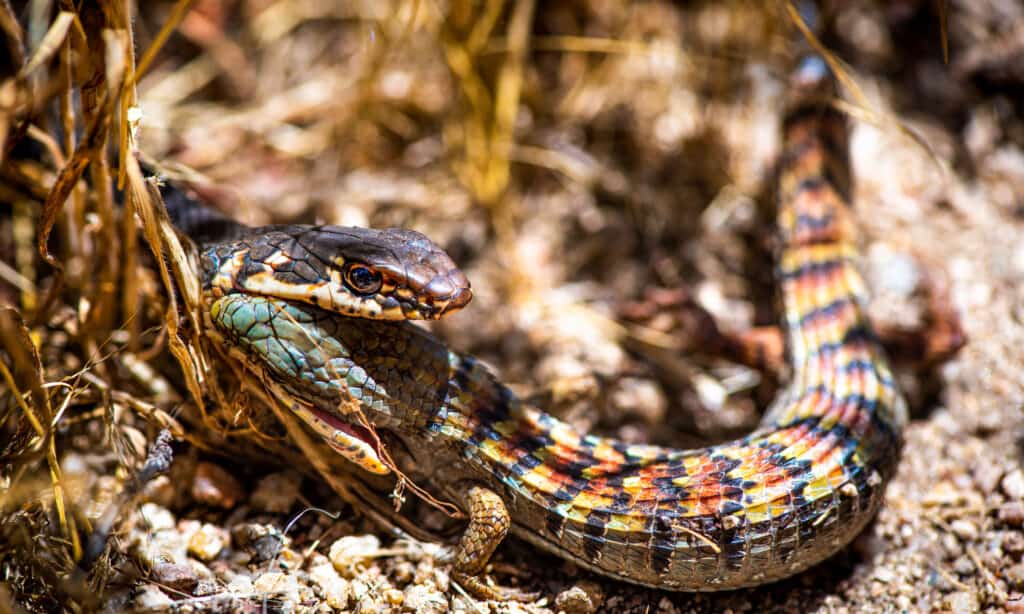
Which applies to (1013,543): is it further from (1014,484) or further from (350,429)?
(350,429)

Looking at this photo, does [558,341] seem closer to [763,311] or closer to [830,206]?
[763,311]

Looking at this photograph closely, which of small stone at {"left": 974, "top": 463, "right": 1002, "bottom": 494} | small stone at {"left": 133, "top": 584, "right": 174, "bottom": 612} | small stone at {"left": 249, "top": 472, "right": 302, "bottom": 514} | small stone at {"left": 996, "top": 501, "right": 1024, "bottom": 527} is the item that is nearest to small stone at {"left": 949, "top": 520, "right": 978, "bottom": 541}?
small stone at {"left": 996, "top": 501, "right": 1024, "bottom": 527}

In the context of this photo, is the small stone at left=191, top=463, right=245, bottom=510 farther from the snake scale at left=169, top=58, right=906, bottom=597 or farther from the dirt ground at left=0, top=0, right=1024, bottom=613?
the snake scale at left=169, top=58, right=906, bottom=597

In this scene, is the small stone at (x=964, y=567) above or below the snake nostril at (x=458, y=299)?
below

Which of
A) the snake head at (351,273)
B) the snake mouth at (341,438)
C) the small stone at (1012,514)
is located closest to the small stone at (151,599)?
the snake mouth at (341,438)

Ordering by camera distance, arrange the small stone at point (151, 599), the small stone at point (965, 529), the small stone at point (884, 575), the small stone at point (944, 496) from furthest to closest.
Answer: the small stone at point (944, 496)
the small stone at point (965, 529)
the small stone at point (884, 575)
the small stone at point (151, 599)

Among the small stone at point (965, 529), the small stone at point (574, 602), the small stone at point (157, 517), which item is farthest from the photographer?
the small stone at point (965, 529)

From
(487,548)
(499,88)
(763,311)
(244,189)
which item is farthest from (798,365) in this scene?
(244,189)

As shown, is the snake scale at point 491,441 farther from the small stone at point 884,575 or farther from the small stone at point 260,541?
the small stone at point 260,541
